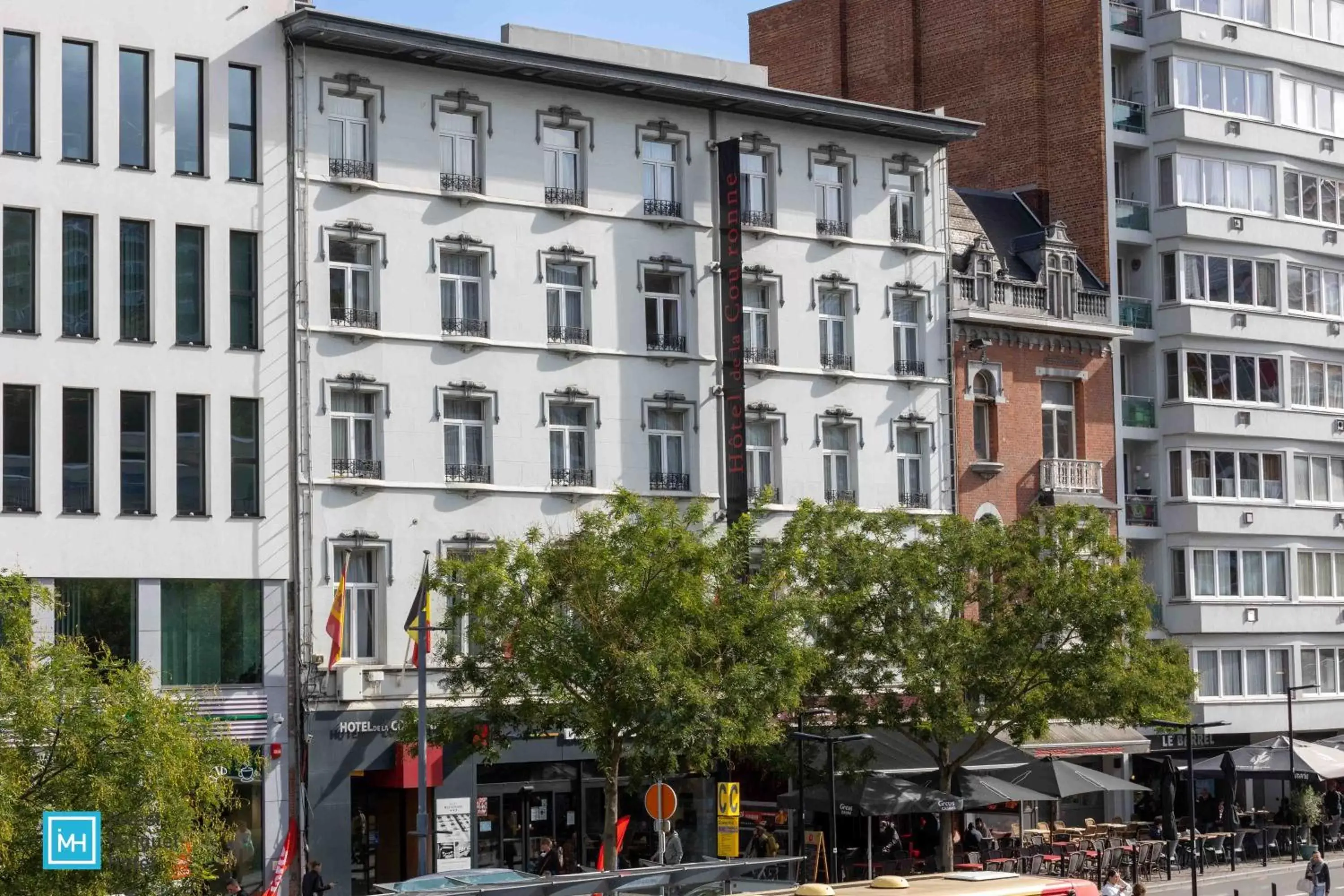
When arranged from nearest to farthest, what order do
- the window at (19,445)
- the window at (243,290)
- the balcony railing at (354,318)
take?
the window at (19,445)
the window at (243,290)
the balcony railing at (354,318)

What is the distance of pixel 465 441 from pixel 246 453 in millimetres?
5109

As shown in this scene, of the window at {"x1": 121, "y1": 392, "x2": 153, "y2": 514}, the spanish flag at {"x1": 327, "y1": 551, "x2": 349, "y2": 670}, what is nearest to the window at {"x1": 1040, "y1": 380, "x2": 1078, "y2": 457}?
the spanish flag at {"x1": 327, "y1": 551, "x2": 349, "y2": 670}

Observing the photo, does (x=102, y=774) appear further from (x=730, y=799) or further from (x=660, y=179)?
(x=660, y=179)

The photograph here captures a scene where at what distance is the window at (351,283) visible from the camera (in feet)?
147

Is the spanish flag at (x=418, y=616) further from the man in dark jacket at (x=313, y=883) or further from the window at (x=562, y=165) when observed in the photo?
the window at (x=562, y=165)

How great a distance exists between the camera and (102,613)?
136 feet

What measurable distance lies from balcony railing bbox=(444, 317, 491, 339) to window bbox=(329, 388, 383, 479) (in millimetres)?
2358

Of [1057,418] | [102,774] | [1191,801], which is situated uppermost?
[1057,418]

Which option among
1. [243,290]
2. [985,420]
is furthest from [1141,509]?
[243,290]

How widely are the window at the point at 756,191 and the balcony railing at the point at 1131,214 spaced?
527 inches

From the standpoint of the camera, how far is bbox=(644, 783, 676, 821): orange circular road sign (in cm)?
3819

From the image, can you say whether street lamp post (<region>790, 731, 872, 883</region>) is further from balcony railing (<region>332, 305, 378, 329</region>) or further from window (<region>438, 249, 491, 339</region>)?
balcony railing (<region>332, 305, 378, 329</region>)

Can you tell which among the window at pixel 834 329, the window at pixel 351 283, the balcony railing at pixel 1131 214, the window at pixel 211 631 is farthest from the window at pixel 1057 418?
the window at pixel 211 631

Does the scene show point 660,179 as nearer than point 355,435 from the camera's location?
No
